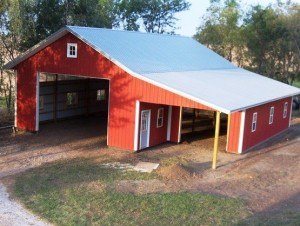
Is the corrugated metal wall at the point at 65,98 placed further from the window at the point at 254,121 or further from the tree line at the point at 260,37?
the tree line at the point at 260,37

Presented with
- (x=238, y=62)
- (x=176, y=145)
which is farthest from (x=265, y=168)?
(x=238, y=62)

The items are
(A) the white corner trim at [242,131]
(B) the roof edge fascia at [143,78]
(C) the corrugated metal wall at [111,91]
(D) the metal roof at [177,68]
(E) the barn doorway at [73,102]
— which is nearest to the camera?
(B) the roof edge fascia at [143,78]

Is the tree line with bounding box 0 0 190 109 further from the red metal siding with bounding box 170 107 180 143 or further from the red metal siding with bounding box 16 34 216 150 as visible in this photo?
the red metal siding with bounding box 170 107 180 143

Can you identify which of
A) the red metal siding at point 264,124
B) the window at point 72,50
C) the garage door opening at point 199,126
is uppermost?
the window at point 72,50

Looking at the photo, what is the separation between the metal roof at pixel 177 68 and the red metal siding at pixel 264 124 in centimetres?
61

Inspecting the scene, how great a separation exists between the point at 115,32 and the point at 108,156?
827cm

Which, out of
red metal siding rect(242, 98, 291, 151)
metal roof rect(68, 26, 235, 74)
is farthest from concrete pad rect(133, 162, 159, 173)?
red metal siding rect(242, 98, 291, 151)

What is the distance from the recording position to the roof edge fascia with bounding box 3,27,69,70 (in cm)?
2233

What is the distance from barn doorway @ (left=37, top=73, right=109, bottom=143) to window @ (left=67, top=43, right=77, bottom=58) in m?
3.01

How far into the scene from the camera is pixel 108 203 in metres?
13.7

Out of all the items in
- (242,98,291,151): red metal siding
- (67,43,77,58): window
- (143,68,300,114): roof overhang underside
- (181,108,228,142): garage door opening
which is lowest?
(181,108,228,142): garage door opening


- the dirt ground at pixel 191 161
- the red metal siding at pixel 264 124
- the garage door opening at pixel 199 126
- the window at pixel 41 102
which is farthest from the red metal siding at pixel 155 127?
the window at pixel 41 102

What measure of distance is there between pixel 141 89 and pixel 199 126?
994 centimetres

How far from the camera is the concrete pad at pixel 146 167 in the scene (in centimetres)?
1785
